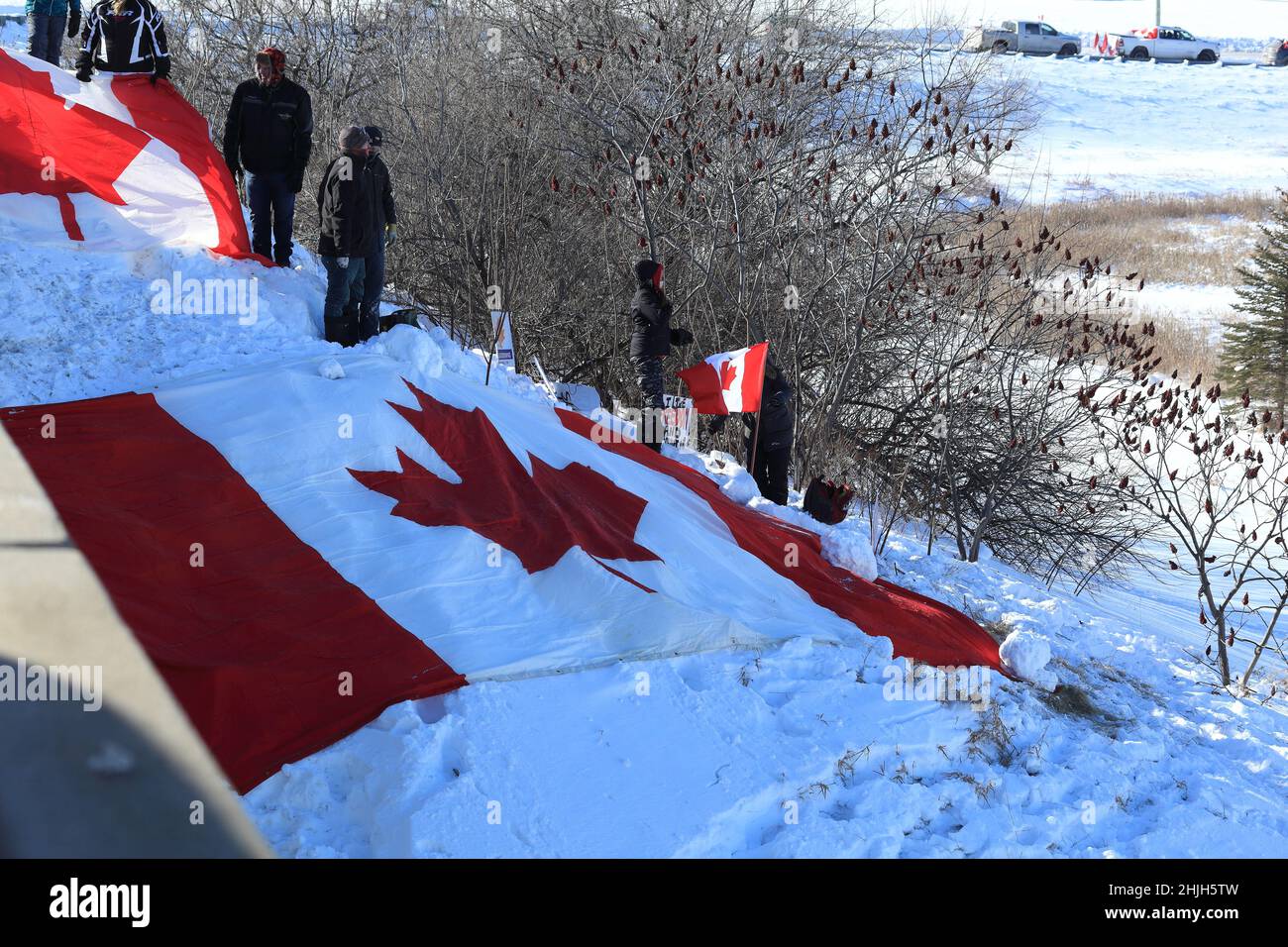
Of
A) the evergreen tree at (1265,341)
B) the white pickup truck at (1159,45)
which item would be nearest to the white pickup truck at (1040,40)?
the white pickup truck at (1159,45)

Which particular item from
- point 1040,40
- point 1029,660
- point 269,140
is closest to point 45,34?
point 269,140

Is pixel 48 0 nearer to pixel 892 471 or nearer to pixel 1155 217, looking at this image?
pixel 892 471

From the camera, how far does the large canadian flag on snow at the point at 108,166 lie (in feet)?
25.6

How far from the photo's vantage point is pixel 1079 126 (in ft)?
141

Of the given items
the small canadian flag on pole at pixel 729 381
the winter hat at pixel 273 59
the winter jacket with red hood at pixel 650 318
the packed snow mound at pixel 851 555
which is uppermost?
the winter hat at pixel 273 59

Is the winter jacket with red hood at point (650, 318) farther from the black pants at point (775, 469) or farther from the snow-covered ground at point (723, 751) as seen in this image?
the snow-covered ground at point (723, 751)

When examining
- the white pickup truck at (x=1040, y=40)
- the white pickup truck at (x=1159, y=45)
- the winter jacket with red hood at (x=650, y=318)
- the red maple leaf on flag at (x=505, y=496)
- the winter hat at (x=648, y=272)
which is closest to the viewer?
the red maple leaf on flag at (x=505, y=496)

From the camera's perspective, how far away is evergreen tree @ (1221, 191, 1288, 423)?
20156mm

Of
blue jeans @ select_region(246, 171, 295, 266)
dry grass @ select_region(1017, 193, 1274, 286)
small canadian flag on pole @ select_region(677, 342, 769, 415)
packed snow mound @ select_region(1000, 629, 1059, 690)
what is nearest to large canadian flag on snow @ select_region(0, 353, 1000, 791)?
packed snow mound @ select_region(1000, 629, 1059, 690)

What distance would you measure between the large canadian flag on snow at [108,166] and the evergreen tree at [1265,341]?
17.9 m

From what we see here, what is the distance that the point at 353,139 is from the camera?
24.4 feet
